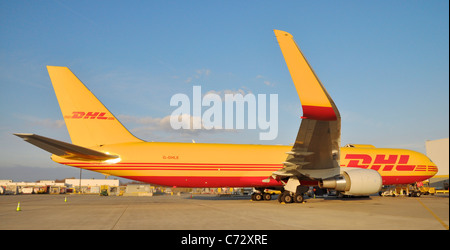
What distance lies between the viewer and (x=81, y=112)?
59.4ft

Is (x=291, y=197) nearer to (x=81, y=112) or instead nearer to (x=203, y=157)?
(x=203, y=157)

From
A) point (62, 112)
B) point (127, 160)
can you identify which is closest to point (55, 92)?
point (62, 112)

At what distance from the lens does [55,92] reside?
58.3 ft

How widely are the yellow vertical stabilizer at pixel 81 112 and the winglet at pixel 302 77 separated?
12295mm

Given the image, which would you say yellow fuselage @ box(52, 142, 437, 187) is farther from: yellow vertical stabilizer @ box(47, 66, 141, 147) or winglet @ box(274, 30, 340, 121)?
winglet @ box(274, 30, 340, 121)

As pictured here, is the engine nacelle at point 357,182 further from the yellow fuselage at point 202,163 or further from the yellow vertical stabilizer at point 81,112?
the yellow vertical stabilizer at point 81,112

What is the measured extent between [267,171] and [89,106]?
11464 millimetres

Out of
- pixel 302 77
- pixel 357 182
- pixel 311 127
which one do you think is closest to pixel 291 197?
pixel 357 182

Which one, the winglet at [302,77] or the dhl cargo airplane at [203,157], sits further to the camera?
the dhl cargo airplane at [203,157]

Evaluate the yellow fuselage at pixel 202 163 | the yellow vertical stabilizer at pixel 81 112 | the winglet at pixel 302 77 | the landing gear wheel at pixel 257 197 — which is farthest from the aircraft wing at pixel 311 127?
the yellow vertical stabilizer at pixel 81 112

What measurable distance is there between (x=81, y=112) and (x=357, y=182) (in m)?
15.2

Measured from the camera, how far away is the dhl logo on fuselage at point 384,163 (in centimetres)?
2300

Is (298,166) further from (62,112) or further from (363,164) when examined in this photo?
(62,112)

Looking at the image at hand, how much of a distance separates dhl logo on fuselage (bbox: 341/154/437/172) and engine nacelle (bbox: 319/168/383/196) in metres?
6.19
